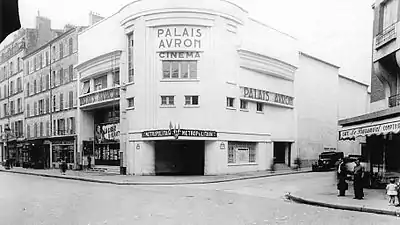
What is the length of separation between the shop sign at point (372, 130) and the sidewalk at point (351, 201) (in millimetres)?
2001

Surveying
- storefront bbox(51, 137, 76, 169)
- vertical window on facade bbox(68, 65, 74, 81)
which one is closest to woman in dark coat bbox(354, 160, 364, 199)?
storefront bbox(51, 137, 76, 169)

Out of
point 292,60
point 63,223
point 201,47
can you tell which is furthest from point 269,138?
point 63,223

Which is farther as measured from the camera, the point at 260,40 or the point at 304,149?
the point at 304,149

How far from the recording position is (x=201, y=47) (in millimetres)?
25875

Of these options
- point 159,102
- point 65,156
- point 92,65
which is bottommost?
point 65,156

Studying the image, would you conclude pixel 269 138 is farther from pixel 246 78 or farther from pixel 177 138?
pixel 177 138

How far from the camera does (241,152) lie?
28.2 m

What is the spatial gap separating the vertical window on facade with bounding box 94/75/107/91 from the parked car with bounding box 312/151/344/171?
15.7 meters

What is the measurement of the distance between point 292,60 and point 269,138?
639 centimetres

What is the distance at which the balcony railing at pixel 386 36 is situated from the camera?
13.9 meters

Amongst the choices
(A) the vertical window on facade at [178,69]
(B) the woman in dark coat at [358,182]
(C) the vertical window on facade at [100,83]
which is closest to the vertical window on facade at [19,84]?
(C) the vertical window on facade at [100,83]

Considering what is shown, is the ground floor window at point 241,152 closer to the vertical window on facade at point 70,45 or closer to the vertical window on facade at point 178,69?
the vertical window on facade at point 178,69

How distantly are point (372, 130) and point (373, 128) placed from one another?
0.07 meters

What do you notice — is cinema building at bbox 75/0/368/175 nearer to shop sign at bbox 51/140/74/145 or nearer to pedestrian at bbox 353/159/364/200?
shop sign at bbox 51/140/74/145
